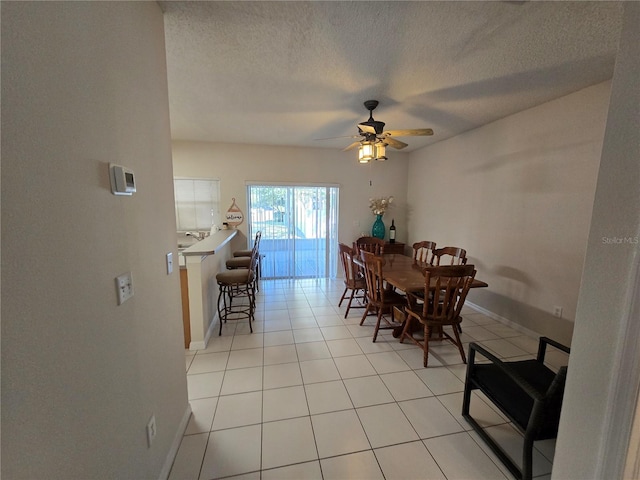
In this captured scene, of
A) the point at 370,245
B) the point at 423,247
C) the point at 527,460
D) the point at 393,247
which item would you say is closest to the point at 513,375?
the point at 527,460

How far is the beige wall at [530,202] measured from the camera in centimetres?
240

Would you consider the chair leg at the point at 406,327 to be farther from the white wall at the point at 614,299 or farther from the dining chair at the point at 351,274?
the white wall at the point at 614,299

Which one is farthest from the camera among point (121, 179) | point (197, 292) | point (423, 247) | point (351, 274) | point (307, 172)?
point (307, 172)

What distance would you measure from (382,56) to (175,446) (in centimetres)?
296

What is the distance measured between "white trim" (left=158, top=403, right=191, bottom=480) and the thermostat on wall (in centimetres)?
142

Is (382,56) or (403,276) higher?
(382,56)

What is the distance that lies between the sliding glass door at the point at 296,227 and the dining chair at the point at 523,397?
141 inches

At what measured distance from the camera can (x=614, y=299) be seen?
77 centimetres

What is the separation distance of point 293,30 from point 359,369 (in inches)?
105

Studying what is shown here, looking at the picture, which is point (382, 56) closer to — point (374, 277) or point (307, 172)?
point (374, 277)

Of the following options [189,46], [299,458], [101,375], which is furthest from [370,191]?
[101,375]

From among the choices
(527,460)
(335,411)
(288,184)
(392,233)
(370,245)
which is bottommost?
(335,411)

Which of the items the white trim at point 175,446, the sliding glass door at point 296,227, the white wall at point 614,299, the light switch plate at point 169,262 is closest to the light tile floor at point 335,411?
the white trim at point 175,446

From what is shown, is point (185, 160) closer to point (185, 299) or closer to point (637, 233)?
point (185, 299)
